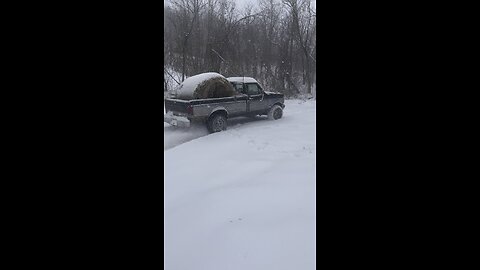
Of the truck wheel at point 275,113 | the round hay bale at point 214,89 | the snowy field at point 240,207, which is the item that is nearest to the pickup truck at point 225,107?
the truck wheel at point 275,113

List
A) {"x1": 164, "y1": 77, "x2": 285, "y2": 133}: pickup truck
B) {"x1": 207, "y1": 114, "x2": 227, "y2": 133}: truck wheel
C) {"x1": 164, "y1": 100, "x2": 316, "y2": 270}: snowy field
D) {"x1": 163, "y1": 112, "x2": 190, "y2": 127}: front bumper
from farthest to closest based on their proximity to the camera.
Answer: {"x1": 207, "y1": 114, "x2": 227, "y2": 133}: truck wheel
{"x1": 164, "y1": 77, "x2": 285, "y2": 133}: pickup truck
{"x1": 163, "y1": 112, "x2": 190, "y2": 127}: front bumper
{"x1": 164, "y1": 100, "x2": 316, "y2": 270}: snowy field

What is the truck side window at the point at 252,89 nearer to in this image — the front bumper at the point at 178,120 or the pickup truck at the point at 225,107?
the pickup truck at the point at 225,107

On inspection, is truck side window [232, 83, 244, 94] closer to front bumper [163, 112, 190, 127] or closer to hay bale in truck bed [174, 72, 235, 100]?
hay bale in truck bed [174, 72, 235, 100]

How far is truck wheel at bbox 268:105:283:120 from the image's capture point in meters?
12.6

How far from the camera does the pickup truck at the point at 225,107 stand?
33.8 feet

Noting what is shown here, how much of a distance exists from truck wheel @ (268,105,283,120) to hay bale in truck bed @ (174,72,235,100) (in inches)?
63.9

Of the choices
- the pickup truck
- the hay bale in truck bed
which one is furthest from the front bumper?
the hay bale in truck bed

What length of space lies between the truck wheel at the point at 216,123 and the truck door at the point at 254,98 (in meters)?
1.34

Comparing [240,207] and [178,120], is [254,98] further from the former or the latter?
[240,207]

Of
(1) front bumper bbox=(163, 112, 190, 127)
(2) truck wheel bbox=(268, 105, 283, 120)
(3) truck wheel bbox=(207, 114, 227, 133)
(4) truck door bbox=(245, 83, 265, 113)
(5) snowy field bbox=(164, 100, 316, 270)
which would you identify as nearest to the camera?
(5) snowy field bbox=(164, 100, 316, 270)

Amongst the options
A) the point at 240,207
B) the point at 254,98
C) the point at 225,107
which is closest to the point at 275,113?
the point at 254,98
